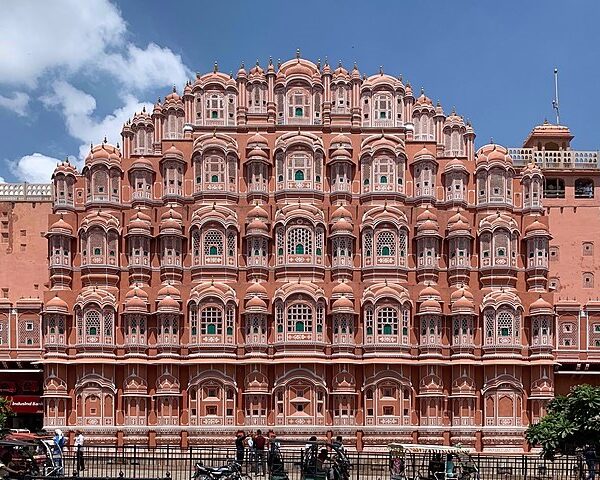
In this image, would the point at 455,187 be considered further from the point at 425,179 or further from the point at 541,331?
the point at 541,331

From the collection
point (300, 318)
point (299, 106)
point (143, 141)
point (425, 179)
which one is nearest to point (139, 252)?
point (143, 141)

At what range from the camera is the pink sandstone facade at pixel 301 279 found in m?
53.0

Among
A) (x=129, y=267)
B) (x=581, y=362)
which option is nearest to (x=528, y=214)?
(x=581, y=362)

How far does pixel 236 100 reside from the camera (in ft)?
191

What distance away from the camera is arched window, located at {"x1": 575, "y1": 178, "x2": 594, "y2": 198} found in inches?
2857

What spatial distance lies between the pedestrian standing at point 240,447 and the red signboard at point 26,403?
48.1 ft

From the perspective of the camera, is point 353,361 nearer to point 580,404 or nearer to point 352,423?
point 352,423

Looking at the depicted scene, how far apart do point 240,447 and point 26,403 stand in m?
22.1

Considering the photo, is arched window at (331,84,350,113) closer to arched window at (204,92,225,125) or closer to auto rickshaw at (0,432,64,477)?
arched window at (204,92,225,125)

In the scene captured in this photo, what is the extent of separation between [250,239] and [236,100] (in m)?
9.52

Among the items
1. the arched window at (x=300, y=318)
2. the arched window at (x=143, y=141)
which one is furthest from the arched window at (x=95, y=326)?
the arched window at (x=143, y=141)

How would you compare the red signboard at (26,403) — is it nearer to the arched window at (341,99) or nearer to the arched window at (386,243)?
the arched window at (386,243)

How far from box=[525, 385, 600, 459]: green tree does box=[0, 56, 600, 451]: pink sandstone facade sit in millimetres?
12482

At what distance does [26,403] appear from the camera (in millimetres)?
58500
